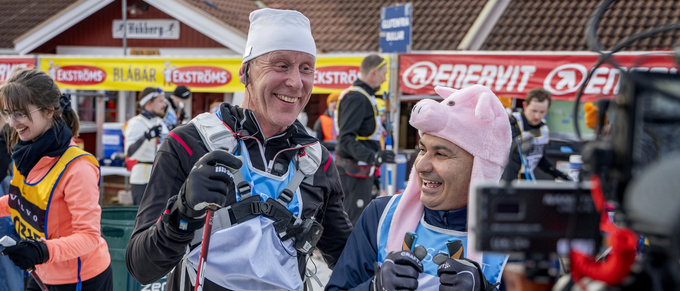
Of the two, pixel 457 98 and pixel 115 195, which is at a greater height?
pixel 457 98

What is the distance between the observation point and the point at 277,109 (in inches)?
87.7

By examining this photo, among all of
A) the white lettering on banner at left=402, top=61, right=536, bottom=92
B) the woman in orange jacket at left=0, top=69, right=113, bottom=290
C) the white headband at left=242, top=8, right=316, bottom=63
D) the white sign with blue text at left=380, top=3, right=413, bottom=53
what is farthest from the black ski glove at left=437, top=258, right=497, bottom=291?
the white sign with blue text at left=380, top=3, right=413, bottom=53

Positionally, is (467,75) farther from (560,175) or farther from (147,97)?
(147,97)

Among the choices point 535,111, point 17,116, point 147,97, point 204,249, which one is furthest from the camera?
point 147,97

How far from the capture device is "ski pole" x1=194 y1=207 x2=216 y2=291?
1.86 metres

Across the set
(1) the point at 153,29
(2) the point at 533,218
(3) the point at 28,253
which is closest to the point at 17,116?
(3) the point at 28,253

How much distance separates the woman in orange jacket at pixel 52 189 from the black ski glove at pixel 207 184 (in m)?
1.31

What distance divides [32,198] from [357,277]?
1.77 metres

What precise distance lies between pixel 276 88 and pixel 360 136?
4.48m

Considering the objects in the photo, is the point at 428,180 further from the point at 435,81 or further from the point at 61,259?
the point at 435,81

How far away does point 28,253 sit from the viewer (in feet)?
8.77

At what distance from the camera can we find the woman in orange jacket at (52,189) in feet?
9.37

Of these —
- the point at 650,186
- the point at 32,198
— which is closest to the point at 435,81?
the point at 32,198

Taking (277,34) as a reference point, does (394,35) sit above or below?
above
